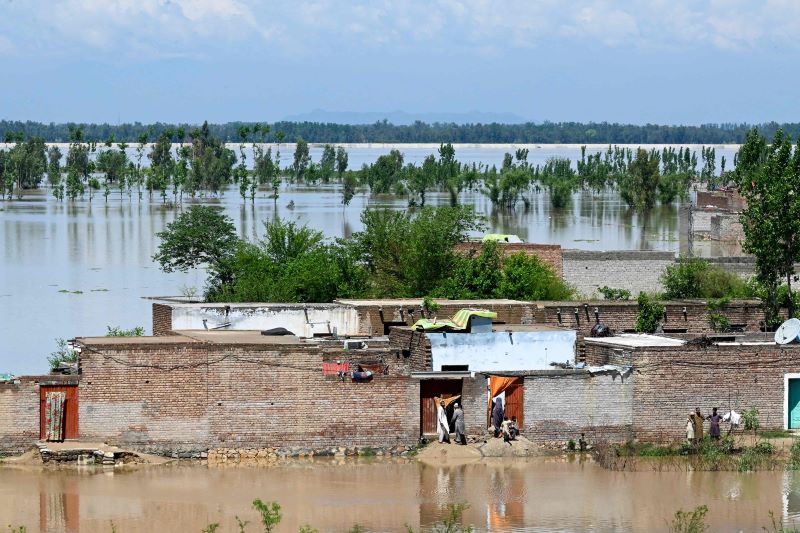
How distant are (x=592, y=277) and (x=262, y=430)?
17501 mm

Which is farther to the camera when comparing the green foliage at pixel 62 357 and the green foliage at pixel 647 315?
the green foliage at pixel 647 315

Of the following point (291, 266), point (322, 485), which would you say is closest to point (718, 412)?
point (322, 485)

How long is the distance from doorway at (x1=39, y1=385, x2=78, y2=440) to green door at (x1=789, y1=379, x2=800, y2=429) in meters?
8.99

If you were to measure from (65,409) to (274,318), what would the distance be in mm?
4883

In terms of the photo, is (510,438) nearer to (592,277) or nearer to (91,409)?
(91,409)

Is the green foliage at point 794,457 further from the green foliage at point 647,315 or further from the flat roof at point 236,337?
the flat roof at point 236,337

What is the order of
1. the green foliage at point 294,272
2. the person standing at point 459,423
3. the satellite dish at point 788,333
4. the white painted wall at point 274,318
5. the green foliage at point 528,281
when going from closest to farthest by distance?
1. the person standing at point 459,423
2. the satellite dish at point 788,333
3. the white painted wall at point 274,318
4. the green foliage at point 528,281
5. the green foliage at point 294,272

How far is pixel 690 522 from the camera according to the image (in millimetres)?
14445

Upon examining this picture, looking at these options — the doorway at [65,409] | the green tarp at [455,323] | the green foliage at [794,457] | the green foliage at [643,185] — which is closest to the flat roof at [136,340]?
the doorway at [65,409]

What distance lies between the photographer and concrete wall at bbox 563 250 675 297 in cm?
3412

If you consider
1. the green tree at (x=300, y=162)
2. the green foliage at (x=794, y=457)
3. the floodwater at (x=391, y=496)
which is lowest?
the floodwater at (x=391, y=496)

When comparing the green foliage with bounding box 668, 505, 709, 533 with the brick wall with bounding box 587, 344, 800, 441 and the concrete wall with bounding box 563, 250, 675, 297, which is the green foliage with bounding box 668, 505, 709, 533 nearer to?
the brick wall with bounding box 587, 344, 800, 441

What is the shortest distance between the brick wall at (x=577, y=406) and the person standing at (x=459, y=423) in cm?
84

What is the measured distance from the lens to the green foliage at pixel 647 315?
22.1 meters
